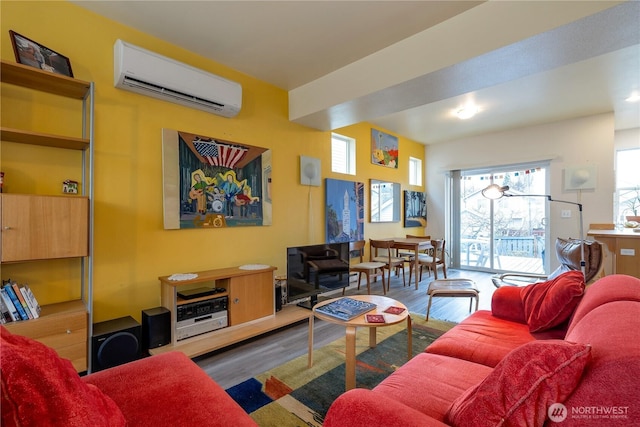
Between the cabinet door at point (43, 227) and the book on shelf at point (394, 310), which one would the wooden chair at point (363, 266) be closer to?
the book on shelf at point (394, 310)

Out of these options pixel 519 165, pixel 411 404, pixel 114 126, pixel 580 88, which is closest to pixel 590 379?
pixel 411 404

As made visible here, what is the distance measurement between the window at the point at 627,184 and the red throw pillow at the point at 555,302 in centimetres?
514

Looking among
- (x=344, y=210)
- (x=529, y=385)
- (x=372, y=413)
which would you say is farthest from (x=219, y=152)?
(x=529, y=385)

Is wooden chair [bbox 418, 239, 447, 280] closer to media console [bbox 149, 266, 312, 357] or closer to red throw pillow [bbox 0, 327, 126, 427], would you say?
media console [bbox 149, 266, 312, 357]

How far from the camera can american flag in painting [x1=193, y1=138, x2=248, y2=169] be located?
2.96 metres

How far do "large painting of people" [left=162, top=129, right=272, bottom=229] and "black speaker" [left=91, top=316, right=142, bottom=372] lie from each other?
3.02 feet

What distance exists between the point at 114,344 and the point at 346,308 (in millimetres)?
1717

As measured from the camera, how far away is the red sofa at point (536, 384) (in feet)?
2.45

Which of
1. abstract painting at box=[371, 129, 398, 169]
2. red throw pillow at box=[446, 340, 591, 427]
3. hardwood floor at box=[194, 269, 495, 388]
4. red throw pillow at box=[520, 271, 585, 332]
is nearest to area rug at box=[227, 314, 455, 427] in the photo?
hardwood floor at box=[194, 269, 495, 388]

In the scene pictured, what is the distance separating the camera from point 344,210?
4.56 meters

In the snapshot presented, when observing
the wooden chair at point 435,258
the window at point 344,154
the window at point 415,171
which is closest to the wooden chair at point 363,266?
the wooden chair at point 435,258

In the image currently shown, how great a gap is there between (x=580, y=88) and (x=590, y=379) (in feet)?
14.3

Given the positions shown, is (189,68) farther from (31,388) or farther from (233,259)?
(31,388)

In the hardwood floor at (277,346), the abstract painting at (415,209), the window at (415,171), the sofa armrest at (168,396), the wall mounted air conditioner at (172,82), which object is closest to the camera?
the sofa armrest at (168,396)
